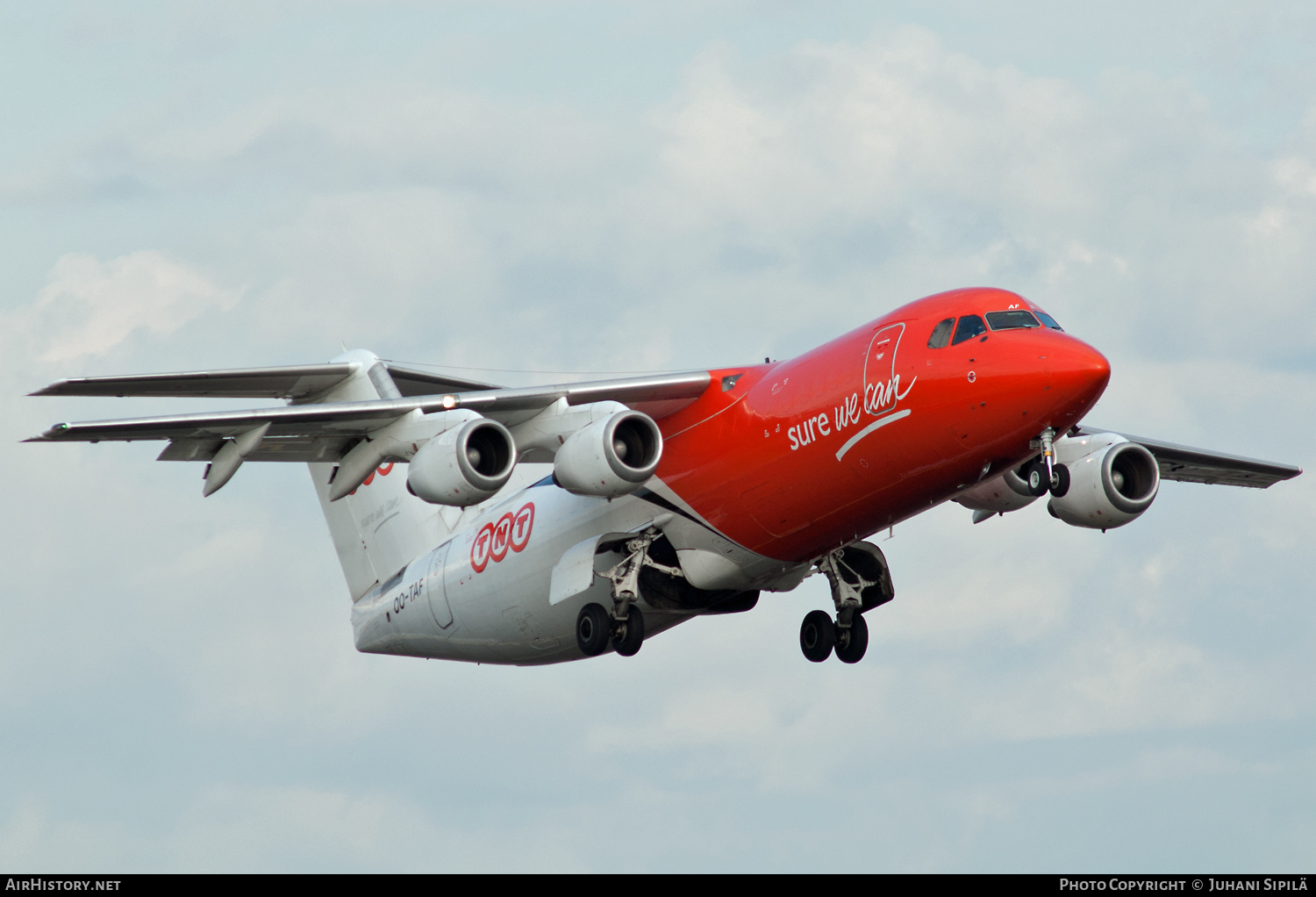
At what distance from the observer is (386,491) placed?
25.5 metres

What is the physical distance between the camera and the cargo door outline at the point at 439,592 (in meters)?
22.8

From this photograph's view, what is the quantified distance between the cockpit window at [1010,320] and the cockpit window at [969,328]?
3.7 inches

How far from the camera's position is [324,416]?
1855 cm

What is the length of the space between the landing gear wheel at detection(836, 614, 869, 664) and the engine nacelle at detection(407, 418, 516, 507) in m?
5.08

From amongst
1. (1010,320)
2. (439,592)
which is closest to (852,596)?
(1010,320)

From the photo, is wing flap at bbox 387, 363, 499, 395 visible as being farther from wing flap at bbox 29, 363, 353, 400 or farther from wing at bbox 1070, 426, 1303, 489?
wing at bbox 1070, 426, 1303, 489

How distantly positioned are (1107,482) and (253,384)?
34.1 ft

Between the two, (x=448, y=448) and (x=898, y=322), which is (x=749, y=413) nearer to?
(x=898, y=322)

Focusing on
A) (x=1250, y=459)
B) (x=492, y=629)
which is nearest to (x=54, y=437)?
(x=492, y=629)

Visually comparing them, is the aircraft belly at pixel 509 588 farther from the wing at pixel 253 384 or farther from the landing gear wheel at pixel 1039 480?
the landing gear wheel at pixel 1039 480

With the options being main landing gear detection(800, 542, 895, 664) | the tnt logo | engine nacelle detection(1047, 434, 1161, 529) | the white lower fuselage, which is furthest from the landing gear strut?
the tnt logo

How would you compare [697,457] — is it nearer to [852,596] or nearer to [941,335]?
[852,596]

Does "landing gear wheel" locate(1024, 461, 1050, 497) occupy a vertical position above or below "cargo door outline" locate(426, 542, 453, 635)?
below

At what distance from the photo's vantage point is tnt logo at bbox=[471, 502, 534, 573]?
2155 centimetres
